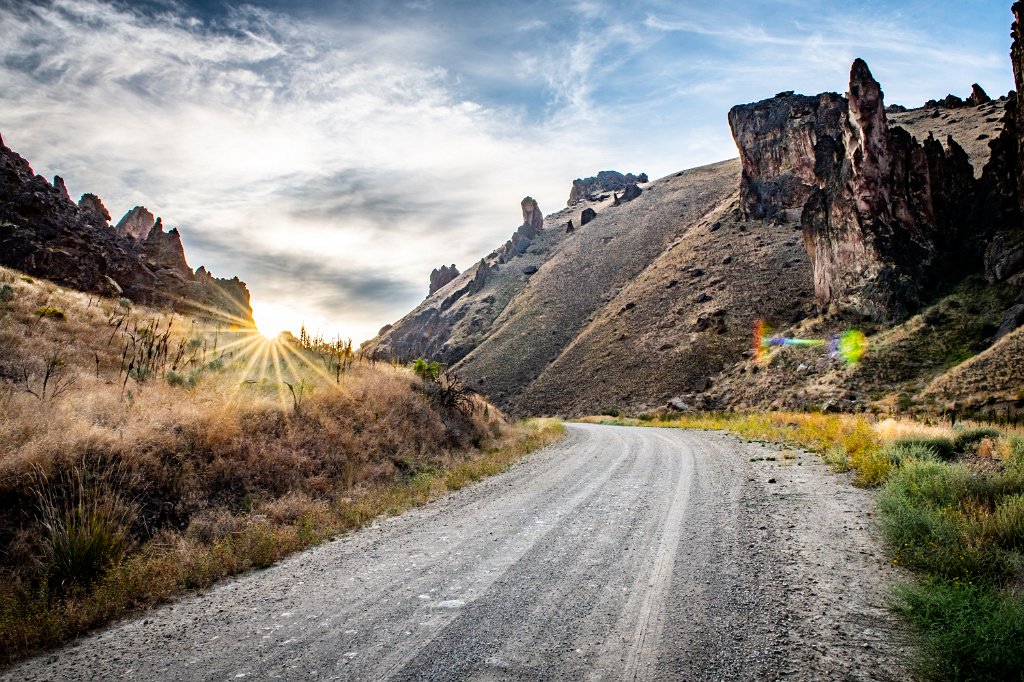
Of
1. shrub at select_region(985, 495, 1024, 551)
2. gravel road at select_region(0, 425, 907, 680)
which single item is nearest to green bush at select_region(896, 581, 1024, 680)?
gravel road at select_region(0, 425, 907, 680)

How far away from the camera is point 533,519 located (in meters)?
7.15

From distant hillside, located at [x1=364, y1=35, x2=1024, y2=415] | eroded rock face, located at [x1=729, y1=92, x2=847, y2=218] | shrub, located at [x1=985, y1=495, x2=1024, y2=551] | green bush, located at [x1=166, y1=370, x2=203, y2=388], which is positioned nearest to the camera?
shrub, located at [x1=985, y1=495, x2=1024, y2=551]

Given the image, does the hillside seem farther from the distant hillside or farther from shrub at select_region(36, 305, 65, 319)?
shrub at select_region(36, 305, 65, 319)

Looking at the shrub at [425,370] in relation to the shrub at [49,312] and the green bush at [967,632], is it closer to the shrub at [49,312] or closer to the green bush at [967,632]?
the shrub at [49,312]

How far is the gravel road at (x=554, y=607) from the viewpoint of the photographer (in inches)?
130

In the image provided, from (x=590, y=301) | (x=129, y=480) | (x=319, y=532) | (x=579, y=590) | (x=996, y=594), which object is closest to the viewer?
(x=996, y=594)

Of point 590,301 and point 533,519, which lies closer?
point 533,519

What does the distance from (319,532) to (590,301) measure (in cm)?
6486

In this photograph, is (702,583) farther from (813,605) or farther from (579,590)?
(579,590)

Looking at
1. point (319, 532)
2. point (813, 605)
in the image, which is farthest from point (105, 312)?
point (813, 605)

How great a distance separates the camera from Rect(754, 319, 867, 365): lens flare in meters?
30.9

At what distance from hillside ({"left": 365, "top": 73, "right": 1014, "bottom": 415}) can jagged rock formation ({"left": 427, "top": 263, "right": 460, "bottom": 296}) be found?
28.2 meters

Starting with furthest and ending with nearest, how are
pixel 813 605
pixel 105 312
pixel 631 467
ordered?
pixel 105 312
pixel 631 467
pixel 813 605

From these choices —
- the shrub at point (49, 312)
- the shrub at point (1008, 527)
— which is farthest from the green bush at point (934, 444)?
the shrub at point (49, 312)
